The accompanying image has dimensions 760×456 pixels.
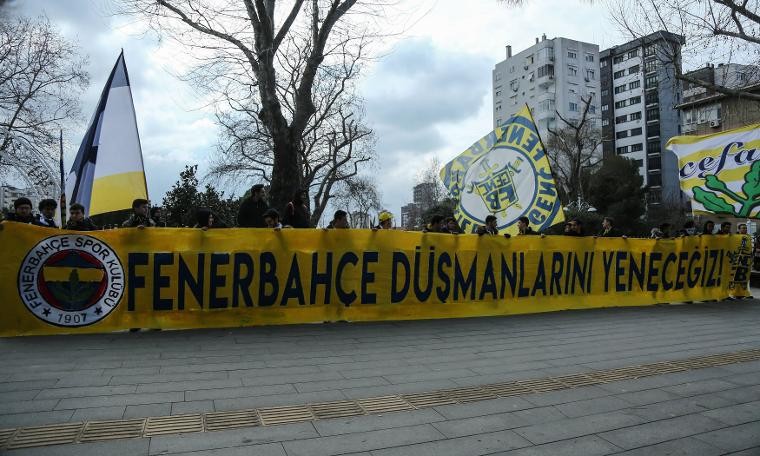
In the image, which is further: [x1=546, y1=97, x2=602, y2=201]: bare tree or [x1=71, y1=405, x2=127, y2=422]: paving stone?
[x1=546, y1=97, x2=602, y2=201]: bare tree

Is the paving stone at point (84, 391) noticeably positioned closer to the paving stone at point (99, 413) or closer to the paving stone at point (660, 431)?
the paving stone at point (99, 413)

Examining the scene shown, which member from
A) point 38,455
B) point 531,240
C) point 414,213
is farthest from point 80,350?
point 414,213

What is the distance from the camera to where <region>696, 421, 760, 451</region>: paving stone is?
130 inches

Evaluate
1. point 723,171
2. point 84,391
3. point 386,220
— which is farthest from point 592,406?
point 723,171

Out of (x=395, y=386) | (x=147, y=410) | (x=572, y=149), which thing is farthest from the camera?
(x=572, y=149)

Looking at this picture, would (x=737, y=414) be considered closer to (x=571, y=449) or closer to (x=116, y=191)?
(x=571, y=449)

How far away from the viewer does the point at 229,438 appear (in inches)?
129

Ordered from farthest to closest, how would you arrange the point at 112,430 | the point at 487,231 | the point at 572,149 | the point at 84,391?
the point at 572,149 → the point at 487,231 → the point at 84,391 → the point at 112,430

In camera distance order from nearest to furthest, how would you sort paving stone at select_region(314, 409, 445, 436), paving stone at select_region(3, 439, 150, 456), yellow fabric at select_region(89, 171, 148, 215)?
paving stone at select_region(3, 439, 150, 456)
paving stone at select_region(314, 409, 445, 436)
yellow fabric at select_region(89, 171, 148, 215)

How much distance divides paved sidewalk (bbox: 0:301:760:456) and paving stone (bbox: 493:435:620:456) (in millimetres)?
13

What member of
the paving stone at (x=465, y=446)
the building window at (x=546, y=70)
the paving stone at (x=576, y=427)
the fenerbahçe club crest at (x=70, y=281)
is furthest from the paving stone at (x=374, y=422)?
the building window at (x=546, y=70)

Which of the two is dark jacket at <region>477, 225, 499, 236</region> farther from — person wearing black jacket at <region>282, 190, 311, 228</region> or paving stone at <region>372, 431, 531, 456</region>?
paving stone at <region>372, 431, 531, 456</region>

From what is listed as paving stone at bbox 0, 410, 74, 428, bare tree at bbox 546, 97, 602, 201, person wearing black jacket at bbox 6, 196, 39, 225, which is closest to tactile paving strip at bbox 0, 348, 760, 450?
paving stone at bbox 0, 410, 74, 428

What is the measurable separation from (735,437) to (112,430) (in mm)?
4196
